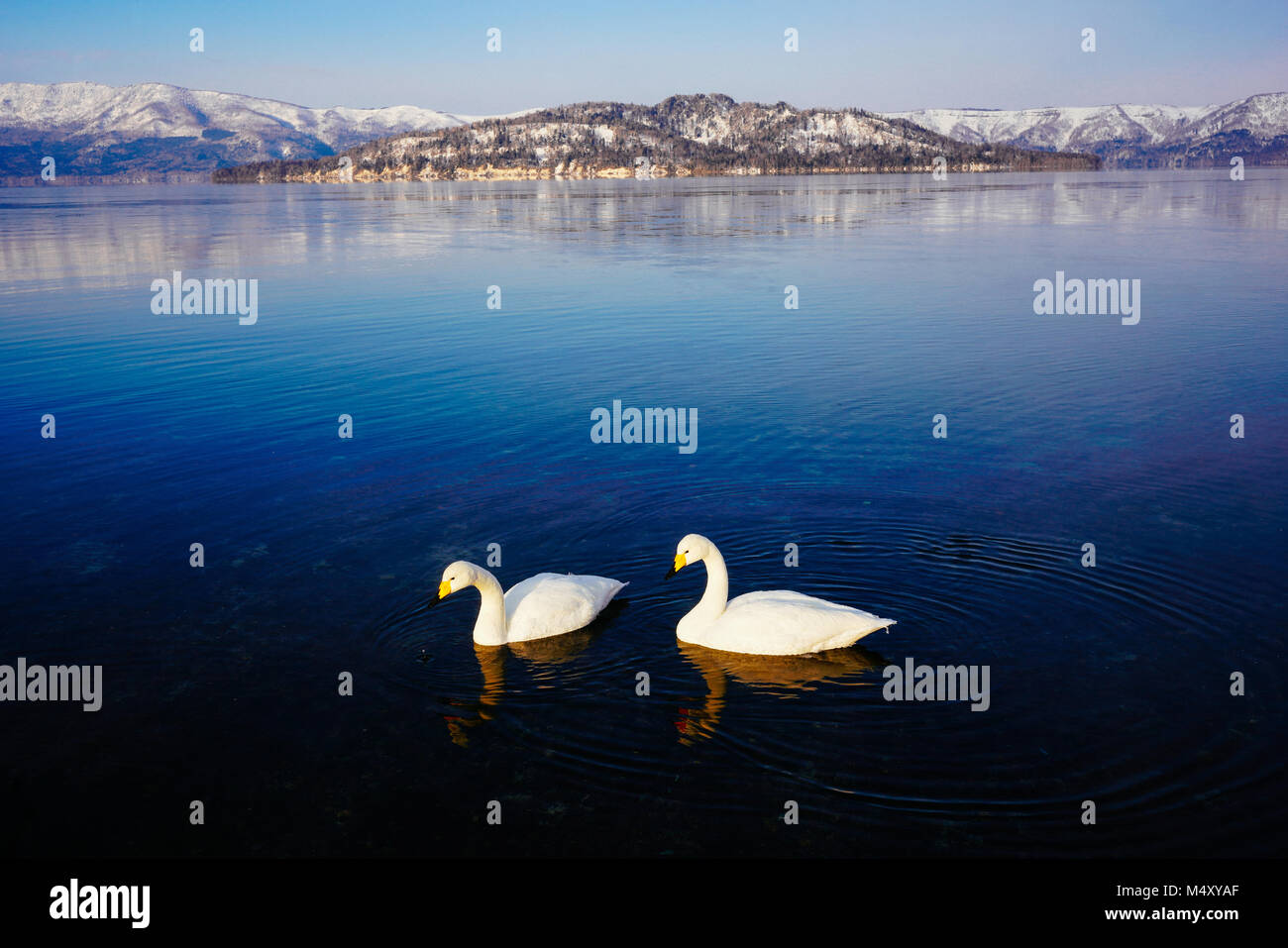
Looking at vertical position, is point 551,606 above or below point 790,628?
above

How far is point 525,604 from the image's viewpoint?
44.8 feet

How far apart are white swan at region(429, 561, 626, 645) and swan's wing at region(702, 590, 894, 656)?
1951mm

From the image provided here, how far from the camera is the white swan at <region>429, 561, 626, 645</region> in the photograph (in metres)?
13.3

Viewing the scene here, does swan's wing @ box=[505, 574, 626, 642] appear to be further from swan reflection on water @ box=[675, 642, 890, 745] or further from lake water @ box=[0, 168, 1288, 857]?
swan reflection on water @ box=[675, 642, 890, 745]

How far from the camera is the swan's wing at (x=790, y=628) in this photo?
13.0m

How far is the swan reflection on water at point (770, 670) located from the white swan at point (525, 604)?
157cm

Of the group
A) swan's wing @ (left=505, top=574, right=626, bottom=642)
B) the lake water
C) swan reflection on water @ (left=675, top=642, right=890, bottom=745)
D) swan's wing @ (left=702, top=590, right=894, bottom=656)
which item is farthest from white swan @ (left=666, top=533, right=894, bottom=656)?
swan's wing @ (left=505, top=574, right=626, bottom=642)

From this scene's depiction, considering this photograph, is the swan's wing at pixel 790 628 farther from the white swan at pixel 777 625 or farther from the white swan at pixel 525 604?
the white swan at pixel 525 604

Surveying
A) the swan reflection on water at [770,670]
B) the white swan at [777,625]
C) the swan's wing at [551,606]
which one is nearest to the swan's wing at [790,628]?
the white swan at [777,625]

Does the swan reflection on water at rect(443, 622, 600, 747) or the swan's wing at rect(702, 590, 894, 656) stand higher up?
the swan's wing at rect(702, 590, 894, 656)

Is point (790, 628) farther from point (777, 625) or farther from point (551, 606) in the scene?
point (551, 606)

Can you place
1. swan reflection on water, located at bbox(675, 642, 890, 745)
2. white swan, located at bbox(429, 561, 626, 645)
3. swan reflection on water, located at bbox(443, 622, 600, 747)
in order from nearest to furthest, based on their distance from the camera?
swan reflection on water, located at bbox(443, 622, 600, 747) → swan reflection on water, located at bbox(675, 642, 890, 745) → white swan, located at bbox(429, 561, 626, 645)

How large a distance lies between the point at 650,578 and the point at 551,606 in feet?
7.98

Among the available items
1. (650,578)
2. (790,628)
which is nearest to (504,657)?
(650,578)
